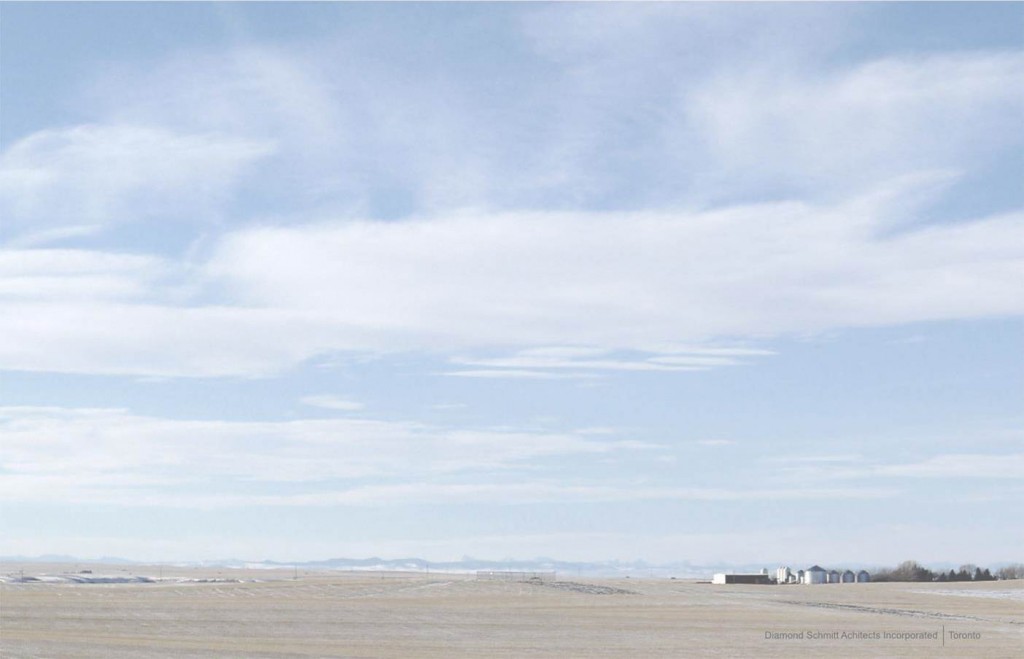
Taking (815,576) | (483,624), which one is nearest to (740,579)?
(815,576)

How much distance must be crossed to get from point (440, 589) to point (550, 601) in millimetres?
22051

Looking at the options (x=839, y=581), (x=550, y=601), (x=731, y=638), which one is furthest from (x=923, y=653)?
(x=839, y=581)

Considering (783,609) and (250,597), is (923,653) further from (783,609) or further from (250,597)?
(250,597)

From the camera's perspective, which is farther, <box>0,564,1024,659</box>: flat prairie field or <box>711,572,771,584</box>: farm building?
<box>711,572,771,584</box>: farm building

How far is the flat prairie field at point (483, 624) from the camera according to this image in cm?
5575

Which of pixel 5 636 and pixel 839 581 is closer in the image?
pixel 5 636

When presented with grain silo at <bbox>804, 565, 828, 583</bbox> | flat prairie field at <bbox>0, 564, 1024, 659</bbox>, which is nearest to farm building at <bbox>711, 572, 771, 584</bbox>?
grain silo at <bbox>804, 565, 828, 583</bbox>

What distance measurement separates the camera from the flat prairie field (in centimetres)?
5575

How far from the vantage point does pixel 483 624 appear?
2859 inches

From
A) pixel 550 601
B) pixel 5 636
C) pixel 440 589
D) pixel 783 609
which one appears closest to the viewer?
pixel 5 636

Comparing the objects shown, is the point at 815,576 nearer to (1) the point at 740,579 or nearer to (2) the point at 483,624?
(1) the point at 740,579

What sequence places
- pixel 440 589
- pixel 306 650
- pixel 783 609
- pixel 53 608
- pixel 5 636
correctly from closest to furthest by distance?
pixel 306 650 → pixel 5 636 → pixel 53 608 → pixel 783 609 → pixel 440 589

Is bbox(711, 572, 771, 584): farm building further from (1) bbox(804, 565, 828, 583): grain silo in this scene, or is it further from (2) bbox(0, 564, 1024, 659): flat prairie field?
(2) bbox(0, 564, 1024, 659): flat prairie field

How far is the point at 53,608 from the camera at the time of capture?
83875 millimetres
